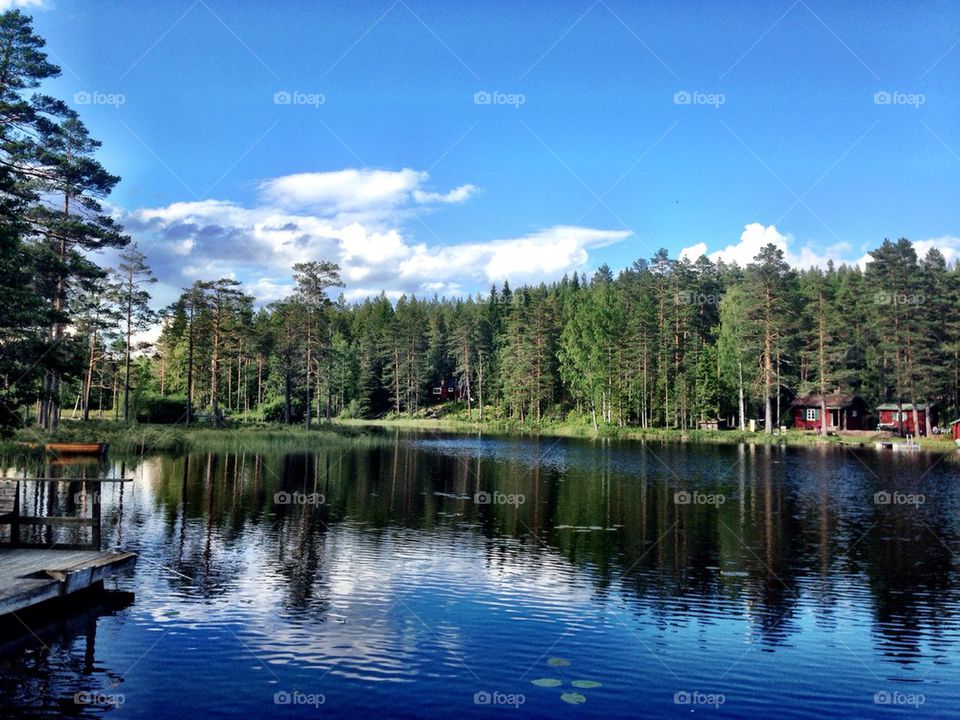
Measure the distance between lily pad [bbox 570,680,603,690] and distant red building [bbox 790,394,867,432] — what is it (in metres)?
82.6

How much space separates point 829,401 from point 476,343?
2317 inches

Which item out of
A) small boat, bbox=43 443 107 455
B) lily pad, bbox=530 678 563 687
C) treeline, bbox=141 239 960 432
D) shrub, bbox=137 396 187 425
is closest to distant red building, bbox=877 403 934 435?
treeline, bbox=141 239 960 432

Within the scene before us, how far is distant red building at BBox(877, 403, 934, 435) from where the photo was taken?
266ft

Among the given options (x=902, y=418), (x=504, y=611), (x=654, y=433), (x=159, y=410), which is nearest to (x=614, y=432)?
(x=654, y=433)

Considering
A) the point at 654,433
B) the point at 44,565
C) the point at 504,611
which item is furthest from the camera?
the point at 654,433

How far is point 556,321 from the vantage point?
117 m

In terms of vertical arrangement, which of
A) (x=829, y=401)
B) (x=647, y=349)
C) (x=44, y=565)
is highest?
(x=647, y=349)

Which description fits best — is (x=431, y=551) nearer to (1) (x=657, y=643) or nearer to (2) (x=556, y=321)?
(1) (x=657, y=643)

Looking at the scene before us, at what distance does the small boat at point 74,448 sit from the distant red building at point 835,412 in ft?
246

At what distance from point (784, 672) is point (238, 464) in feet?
123

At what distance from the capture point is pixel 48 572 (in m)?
14.9

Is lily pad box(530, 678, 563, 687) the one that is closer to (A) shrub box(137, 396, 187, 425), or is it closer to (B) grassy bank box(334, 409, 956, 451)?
(A) shrub box(137, 396, 187, 425)

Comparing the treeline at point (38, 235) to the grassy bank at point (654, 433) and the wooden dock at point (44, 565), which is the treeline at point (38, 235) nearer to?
the wooden dock at point (44, 565)

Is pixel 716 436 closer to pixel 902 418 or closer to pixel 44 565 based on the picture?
pixel 902 418
